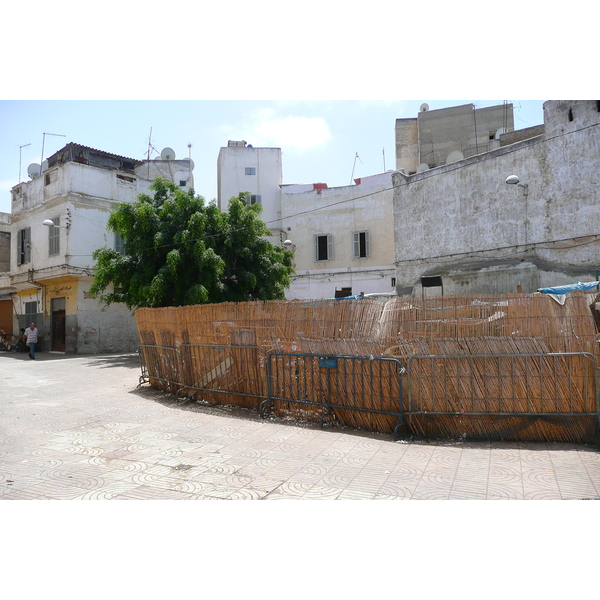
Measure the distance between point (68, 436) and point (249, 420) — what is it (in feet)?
8.73

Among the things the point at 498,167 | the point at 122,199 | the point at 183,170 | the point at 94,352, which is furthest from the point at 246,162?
the point at 498,167

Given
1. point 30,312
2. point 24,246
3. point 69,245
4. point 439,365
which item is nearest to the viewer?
point 439,365

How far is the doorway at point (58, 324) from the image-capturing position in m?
24.2

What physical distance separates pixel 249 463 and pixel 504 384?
11.2 feet

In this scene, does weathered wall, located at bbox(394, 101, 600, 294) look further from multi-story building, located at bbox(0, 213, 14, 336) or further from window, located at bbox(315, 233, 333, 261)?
multi-story building, located at bbox(0, 213, 14, 336)

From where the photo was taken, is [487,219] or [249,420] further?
[487,219]

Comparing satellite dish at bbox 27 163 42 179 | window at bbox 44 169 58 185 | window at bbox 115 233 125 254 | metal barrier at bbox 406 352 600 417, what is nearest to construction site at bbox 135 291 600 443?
metal barrier at bbox 406 352 600 417

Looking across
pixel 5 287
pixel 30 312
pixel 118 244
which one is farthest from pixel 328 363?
pixel 5 287

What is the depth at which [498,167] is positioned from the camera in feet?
56.2

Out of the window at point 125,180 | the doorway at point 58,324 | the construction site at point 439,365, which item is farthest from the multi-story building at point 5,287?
the construction site at point 439,365

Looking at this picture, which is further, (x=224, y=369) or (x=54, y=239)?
(x=54, y=239)

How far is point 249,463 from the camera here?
18.0 ft

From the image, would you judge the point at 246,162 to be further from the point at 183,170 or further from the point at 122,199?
the point at 122,199

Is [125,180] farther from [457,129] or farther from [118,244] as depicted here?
[457,129]
